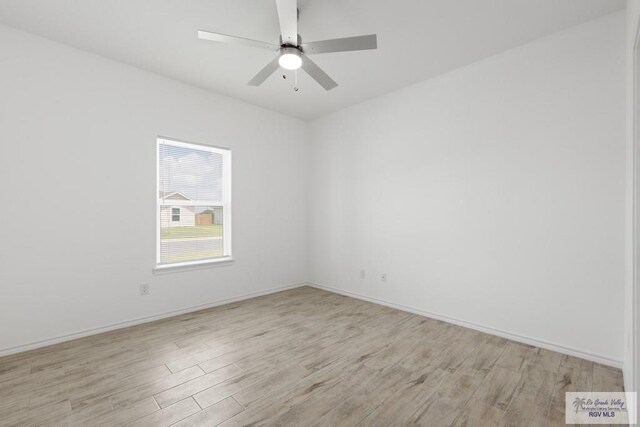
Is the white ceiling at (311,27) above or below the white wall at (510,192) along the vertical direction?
above

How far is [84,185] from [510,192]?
13.7 feet

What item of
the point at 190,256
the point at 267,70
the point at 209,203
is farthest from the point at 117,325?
the point at 267,70

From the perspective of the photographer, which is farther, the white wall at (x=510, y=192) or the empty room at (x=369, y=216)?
the white wall at (x=510, y=192)

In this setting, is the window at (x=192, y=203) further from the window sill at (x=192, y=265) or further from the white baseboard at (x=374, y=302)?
the white baseboard at (x=374, y=302)

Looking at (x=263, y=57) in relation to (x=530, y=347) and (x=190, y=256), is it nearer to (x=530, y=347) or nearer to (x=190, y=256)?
(x=190, y=256)

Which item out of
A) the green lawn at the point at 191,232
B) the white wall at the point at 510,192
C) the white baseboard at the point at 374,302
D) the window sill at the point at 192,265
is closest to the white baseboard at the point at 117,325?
the white baseboard at the point at 374,302

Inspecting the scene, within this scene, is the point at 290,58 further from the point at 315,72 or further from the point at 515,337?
the point at 515,337

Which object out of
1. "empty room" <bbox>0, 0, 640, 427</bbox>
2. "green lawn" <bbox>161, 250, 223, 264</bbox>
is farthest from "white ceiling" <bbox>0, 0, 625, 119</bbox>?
"green lawn" <bbox>161, 250, 223, 264</bbox>

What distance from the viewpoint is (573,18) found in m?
2.38

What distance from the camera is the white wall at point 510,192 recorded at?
7.73ft

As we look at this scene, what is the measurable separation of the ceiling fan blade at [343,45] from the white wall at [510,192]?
166 cm

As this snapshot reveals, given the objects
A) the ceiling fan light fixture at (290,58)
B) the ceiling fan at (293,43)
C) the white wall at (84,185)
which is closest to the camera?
the ceiling fan at (293,43)

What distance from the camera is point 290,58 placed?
86.7 inches

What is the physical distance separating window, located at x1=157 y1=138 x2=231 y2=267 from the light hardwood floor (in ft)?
3.12
